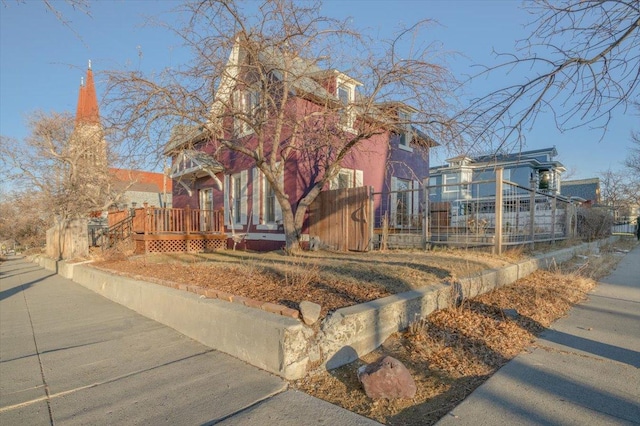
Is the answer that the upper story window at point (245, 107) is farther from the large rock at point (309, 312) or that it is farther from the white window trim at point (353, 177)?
the large rock at point (309, 312)

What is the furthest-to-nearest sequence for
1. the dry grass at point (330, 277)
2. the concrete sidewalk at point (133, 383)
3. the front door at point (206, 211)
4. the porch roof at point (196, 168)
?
the front door at point (206, 211) → the porch roof at point (196, 168) → the dry grass at point (330, 277) → the concrete sidewalk at point (133, 383)

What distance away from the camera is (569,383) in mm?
2982

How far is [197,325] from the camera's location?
14.2 feet

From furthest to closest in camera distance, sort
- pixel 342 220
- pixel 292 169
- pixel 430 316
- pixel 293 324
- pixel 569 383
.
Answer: pixel 292 169
pixel 342 220
pixel 430 316
pixel 293 324
pixel 569 383

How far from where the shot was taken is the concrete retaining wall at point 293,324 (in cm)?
321

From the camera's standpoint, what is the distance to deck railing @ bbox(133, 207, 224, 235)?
39.9ft

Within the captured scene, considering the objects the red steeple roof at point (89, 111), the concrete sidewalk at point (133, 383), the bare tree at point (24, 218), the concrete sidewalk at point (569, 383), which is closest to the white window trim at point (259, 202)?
the red steeple roof at point (89, 111)

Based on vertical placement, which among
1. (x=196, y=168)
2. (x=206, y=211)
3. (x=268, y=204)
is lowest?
(x=206, y=211)

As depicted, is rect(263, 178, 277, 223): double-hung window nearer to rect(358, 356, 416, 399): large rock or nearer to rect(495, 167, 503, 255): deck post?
rect(495, 167, 503, 255): deck post

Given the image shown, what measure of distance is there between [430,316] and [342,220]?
239 inches

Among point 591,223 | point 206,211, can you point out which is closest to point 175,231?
point 206,211

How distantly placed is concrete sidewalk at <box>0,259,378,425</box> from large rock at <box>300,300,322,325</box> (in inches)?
22.4

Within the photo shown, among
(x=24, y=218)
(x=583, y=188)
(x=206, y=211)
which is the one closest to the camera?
(x=206, y=211)

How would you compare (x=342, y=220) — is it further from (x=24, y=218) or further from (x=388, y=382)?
(x=24, y=218)
